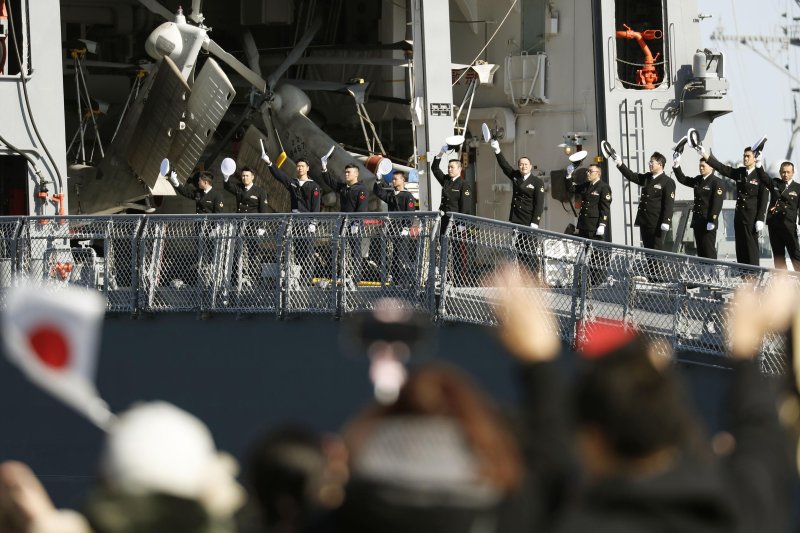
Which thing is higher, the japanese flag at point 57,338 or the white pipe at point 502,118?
the white pipe at point 502,118

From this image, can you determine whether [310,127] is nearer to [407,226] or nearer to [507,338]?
[407,226]

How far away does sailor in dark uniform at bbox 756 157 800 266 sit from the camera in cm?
1414

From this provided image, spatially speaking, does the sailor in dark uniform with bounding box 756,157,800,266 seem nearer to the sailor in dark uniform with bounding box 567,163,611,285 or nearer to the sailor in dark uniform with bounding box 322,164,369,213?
the sailor in dark uniform with bounding box 567,163,611,285

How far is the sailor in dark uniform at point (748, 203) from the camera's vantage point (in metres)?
14.1

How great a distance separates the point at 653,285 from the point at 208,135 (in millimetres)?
7033

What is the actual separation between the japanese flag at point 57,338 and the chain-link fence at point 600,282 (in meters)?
7.77

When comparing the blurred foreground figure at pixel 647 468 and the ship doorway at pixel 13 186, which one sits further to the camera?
the ship doorway at pixel 13 186

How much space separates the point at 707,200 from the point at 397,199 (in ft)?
10.6

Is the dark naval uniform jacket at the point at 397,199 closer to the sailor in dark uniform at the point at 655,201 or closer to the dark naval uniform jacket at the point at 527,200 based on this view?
the dark naval uniform jacket at the point at 527,200

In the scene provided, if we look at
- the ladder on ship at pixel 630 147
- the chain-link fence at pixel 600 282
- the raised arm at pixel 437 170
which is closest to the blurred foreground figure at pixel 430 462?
the chain-link fence at pixel 600 282

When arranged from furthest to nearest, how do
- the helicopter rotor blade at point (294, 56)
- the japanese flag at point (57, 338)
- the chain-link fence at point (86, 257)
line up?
the helicopter rotor blade at point (294, 56) < the chain-link fence at point (86, 257) < the japanese flag at point (57, 338)

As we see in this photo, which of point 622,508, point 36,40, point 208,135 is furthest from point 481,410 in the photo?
point 208,135

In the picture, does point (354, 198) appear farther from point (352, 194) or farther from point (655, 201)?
point (655, 201)

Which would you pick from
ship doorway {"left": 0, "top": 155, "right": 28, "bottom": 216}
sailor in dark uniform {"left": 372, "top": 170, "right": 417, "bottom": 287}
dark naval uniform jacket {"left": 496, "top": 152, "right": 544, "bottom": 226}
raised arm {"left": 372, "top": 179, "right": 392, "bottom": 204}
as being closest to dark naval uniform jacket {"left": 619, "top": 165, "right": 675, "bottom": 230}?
dark naval uniform jacket {"left": 496, "top": 152, "right": 544, "bottom": 226}
